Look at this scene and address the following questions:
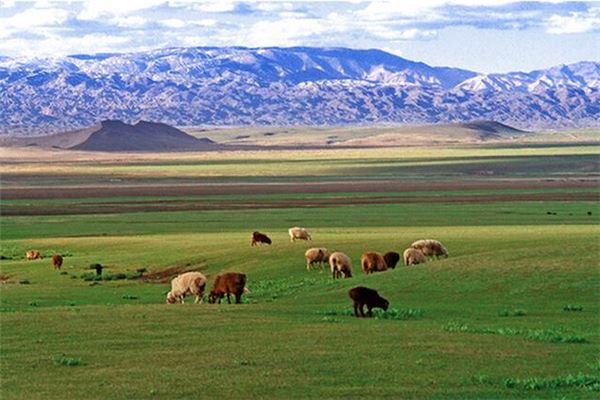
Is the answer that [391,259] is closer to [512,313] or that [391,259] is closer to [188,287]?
[188,287]

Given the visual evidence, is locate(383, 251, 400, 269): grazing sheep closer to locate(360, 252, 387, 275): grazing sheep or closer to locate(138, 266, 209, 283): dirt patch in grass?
locate(360, 252, 387, 275): grazing sheep

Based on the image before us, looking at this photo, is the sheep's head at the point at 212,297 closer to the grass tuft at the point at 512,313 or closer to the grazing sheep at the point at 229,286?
the grazing sheep at the point at 229,286

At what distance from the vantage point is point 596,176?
13525 centimetres

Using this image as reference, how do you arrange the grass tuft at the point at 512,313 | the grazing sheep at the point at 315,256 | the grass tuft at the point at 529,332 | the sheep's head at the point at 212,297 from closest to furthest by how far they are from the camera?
the grass tuft at the point at 529,332 < the grass tuft at the point at 512,313 < the sheep's head at the point at 212,297 < the grazing sheep at the point at 315,256

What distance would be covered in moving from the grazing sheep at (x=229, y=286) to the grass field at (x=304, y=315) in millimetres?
788

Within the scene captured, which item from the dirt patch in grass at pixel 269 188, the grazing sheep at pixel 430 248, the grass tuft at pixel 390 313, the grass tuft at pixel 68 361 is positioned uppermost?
the dirt patch in grass at pixel 269 188

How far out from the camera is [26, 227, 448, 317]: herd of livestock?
2720 cm

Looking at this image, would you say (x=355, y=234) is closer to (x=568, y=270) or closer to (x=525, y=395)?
(x=568, y=270)

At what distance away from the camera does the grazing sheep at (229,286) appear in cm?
3070

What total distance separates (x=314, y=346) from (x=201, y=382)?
Answer: 3.83 metres

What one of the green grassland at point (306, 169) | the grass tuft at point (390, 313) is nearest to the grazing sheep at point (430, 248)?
the grass tuft at point (390, 313)

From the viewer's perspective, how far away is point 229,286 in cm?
3078

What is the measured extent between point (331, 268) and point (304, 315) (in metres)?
12.2

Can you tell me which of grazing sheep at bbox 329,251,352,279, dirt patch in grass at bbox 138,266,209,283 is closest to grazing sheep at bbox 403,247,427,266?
grazing sheep at bbox 329,251,352,279
